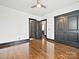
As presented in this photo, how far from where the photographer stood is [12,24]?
273 inches

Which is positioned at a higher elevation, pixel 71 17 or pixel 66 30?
pixel 71 17

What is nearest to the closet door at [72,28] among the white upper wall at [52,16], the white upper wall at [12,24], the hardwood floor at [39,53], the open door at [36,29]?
the white upper wall at [52,16]

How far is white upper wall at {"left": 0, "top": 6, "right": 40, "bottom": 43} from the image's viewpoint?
617cm

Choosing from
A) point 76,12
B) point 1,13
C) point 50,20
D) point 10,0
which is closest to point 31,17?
point 50,20

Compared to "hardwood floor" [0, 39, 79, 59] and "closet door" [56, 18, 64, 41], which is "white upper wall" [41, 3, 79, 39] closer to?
"closet door" [56, 18, 64, 41]

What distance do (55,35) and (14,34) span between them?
3.45 metres

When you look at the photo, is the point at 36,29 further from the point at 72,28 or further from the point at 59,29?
the point at 72,28

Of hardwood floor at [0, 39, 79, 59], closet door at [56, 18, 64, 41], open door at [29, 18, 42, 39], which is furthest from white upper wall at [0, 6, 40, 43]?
closet door at [56, 18, 64, 41]

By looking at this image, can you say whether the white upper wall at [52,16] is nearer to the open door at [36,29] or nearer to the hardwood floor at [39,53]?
the open door at [36,29]

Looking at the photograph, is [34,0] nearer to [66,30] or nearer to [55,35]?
[66,30]

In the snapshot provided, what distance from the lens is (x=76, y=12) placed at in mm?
5590

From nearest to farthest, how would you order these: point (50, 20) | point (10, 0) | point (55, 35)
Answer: point (10, 0)
point (55, 35)
point (50, 20)

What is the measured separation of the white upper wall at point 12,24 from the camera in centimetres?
617

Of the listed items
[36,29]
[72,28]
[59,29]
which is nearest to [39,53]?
[72,28]
